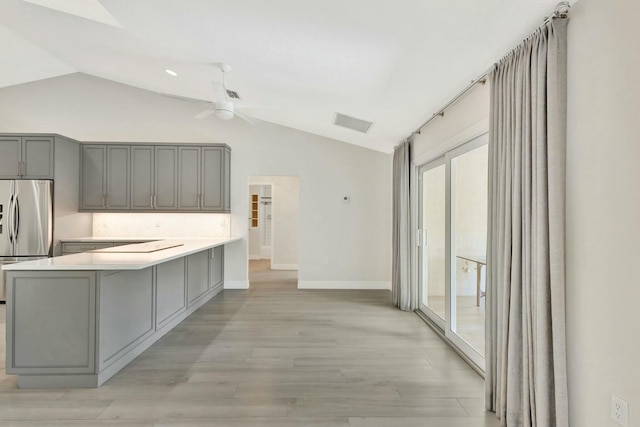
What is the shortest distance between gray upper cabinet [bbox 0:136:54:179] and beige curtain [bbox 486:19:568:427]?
5.61m

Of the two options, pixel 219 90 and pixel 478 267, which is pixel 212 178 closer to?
pixel 219 90

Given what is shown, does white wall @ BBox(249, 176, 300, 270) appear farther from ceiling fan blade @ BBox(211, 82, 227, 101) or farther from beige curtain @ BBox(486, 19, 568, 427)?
beige curtain @ BBox(486, 19, 568, 427)

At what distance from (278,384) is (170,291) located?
185cm

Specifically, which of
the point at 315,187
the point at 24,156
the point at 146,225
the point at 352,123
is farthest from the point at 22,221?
the point at 352,123

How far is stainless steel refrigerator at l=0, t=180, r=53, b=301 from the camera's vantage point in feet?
14.3

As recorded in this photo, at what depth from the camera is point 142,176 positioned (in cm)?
502

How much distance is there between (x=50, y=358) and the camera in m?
2.35

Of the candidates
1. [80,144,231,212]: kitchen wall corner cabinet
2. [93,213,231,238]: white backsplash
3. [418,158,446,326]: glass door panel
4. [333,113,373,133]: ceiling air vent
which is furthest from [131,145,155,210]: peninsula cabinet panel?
[418,158,446,326]: glass door panel

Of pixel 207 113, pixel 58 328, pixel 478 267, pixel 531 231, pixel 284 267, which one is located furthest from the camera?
pixel 284 267

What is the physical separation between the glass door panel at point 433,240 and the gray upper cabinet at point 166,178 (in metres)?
3.83

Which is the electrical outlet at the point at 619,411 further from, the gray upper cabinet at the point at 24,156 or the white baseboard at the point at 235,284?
the gray upper cabinet at the point at 24,156

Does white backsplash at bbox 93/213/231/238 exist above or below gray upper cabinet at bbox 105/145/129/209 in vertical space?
below

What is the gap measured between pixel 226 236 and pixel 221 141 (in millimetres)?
1699

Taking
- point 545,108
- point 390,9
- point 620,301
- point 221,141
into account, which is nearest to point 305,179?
point 221,141
